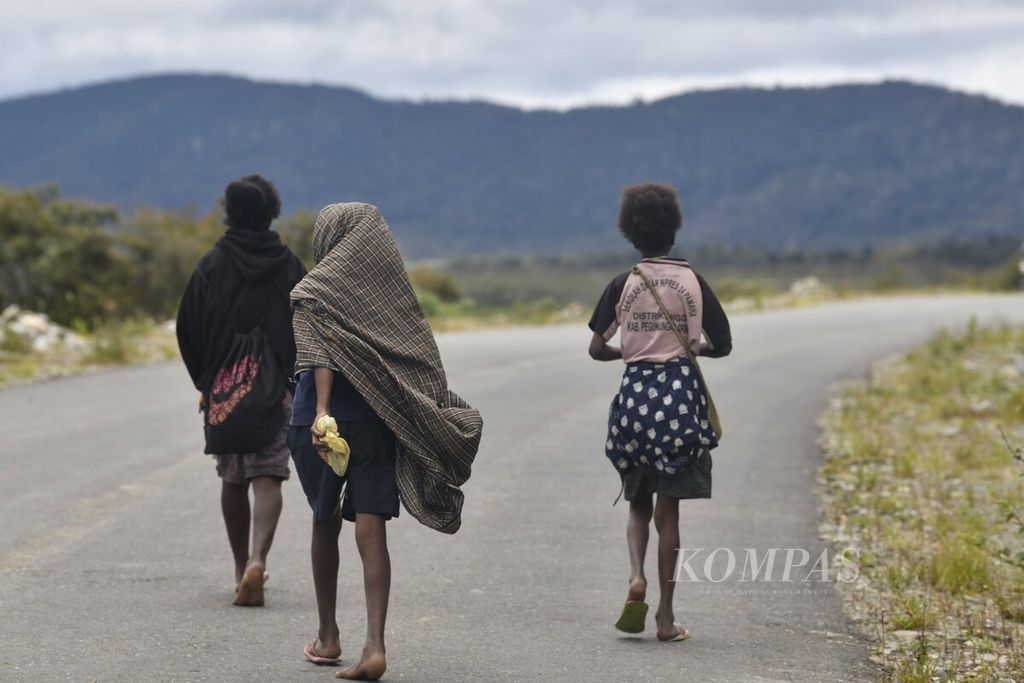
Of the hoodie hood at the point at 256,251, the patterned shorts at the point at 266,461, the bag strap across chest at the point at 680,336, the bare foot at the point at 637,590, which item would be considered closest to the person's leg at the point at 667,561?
the bare foot at the point at 637,590

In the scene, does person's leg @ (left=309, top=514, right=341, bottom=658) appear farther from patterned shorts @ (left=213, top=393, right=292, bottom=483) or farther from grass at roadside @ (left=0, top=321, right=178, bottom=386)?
grass at roadside @ (left=0, top=321, right=178, bottom=386)

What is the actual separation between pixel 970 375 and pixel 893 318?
581 inches

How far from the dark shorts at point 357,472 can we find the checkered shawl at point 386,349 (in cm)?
6

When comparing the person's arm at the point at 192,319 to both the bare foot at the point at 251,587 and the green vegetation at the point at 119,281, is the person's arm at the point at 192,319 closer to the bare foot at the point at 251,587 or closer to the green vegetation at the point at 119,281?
the bare foot at the point at 251,587

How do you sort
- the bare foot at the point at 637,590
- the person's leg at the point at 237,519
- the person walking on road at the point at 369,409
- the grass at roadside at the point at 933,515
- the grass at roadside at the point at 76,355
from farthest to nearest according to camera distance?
the grass at roadside at the point at 76,355 → the person's leg at the point at 237,519 → the grass at roadside at the point at 933,515 → the bare foot at the point at 637,590 → the person walking on road at the point at 369,409

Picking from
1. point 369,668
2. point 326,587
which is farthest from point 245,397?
point 369,668

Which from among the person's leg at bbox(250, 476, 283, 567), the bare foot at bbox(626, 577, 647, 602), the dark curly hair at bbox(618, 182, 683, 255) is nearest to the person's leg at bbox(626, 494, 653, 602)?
the bare foot at bbox(626, 577, 647, 602)

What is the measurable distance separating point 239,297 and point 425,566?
78.8 inches

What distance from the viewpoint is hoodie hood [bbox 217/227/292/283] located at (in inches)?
313

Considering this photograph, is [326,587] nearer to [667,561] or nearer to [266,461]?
[266,461]

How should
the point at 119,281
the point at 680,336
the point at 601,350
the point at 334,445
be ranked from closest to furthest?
the point at 334,445, the point at 680,336, the point at 601,350, the point at 119,281

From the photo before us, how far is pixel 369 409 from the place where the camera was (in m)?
6.51

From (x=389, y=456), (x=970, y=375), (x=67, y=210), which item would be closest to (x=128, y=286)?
(x=67, y=210)

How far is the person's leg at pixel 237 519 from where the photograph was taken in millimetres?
8141
